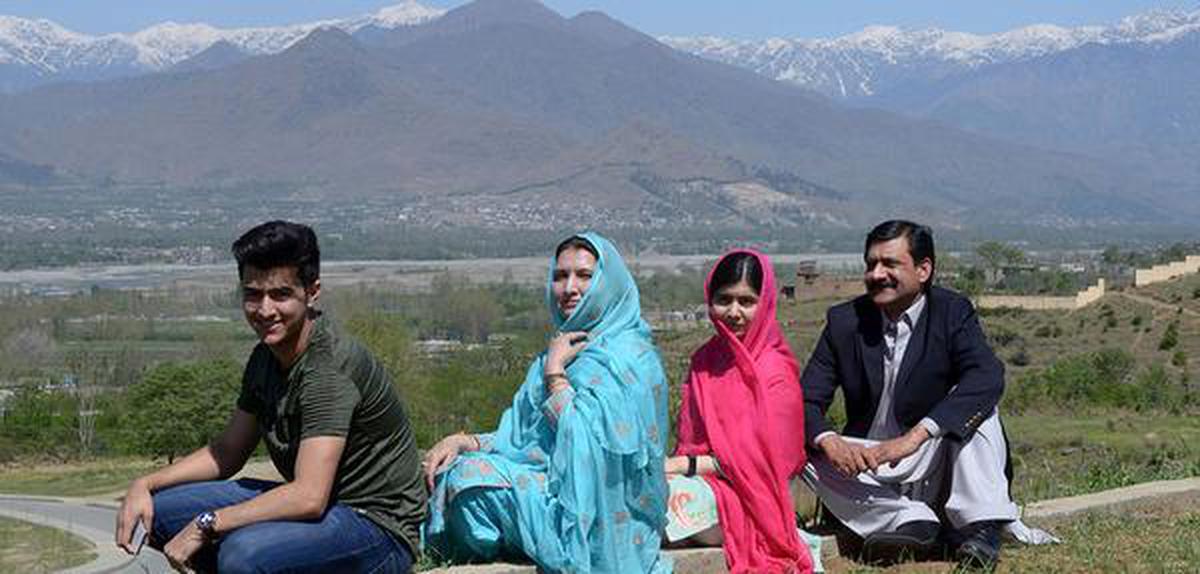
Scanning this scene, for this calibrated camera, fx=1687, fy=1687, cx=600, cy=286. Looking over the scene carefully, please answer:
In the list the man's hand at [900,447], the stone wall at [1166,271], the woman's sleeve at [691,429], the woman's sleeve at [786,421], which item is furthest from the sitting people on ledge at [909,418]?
the stone wall at [1166,271]

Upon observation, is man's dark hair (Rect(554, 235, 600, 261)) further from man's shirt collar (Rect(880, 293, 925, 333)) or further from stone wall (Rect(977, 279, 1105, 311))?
stone wall (Rect(977, 279, 1105, 311))

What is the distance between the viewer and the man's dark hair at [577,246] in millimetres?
5355

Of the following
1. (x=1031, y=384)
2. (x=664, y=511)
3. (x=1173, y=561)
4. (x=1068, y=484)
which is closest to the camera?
(x=664, y=511)

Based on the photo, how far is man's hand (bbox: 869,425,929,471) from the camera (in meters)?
5.56

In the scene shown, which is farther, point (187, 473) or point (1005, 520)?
point (1005, 520)

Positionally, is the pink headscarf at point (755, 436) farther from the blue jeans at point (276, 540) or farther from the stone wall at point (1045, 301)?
the stone wall at point (1045, 301)

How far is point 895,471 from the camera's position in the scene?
5.69 m

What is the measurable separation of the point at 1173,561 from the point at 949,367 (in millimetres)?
982

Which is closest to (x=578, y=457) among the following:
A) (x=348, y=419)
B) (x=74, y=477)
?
(x=348, y=419)

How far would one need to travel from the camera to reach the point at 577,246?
5398 millimetres

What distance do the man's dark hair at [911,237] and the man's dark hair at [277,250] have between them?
6.90 feet

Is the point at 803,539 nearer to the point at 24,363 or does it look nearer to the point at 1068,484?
the point at 1068,484

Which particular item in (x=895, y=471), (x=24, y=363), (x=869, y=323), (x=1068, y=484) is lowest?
(x=24, y=363)

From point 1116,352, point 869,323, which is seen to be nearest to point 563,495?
point 869,323
